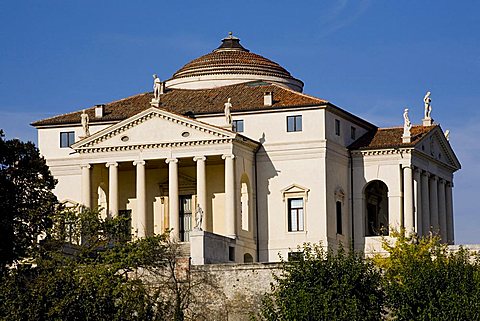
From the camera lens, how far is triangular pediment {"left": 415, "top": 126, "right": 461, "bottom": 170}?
113m

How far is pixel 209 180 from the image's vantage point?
108312 millimetres

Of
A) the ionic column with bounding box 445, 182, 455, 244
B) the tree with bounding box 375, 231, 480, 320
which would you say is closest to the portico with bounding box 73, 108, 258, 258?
the ionic column with bounding box 445, 182, 455, 244

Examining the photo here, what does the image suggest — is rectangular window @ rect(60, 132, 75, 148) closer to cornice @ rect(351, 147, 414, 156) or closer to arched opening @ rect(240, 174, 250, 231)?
arched opening @ rect(240, 174, 250, 231)

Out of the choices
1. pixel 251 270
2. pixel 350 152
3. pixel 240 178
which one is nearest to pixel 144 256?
pixel 251 270

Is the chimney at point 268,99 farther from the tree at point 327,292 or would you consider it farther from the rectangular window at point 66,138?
the tree at point 327,292

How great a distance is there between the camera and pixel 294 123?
109 metres

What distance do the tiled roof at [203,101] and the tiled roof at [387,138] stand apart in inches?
200

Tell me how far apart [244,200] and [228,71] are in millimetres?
11729

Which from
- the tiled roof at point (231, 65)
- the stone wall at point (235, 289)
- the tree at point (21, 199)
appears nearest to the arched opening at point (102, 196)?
the tiled roof at point (231, 65)

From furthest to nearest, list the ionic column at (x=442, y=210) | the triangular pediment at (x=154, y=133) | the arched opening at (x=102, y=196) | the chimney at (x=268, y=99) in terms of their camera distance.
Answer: the ionic column at (x=442, y=210) < the arched opening at (x=102, y=196) < the chimney at (x=268, y=99) < the triangular pediment at (x=154, y=133)

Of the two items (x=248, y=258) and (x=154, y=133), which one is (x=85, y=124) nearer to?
(x=154, y=133)

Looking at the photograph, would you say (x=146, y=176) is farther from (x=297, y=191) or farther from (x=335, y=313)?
(x=335, y=313)

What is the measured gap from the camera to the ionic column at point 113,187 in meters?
108

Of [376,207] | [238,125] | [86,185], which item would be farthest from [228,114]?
[376,207]
